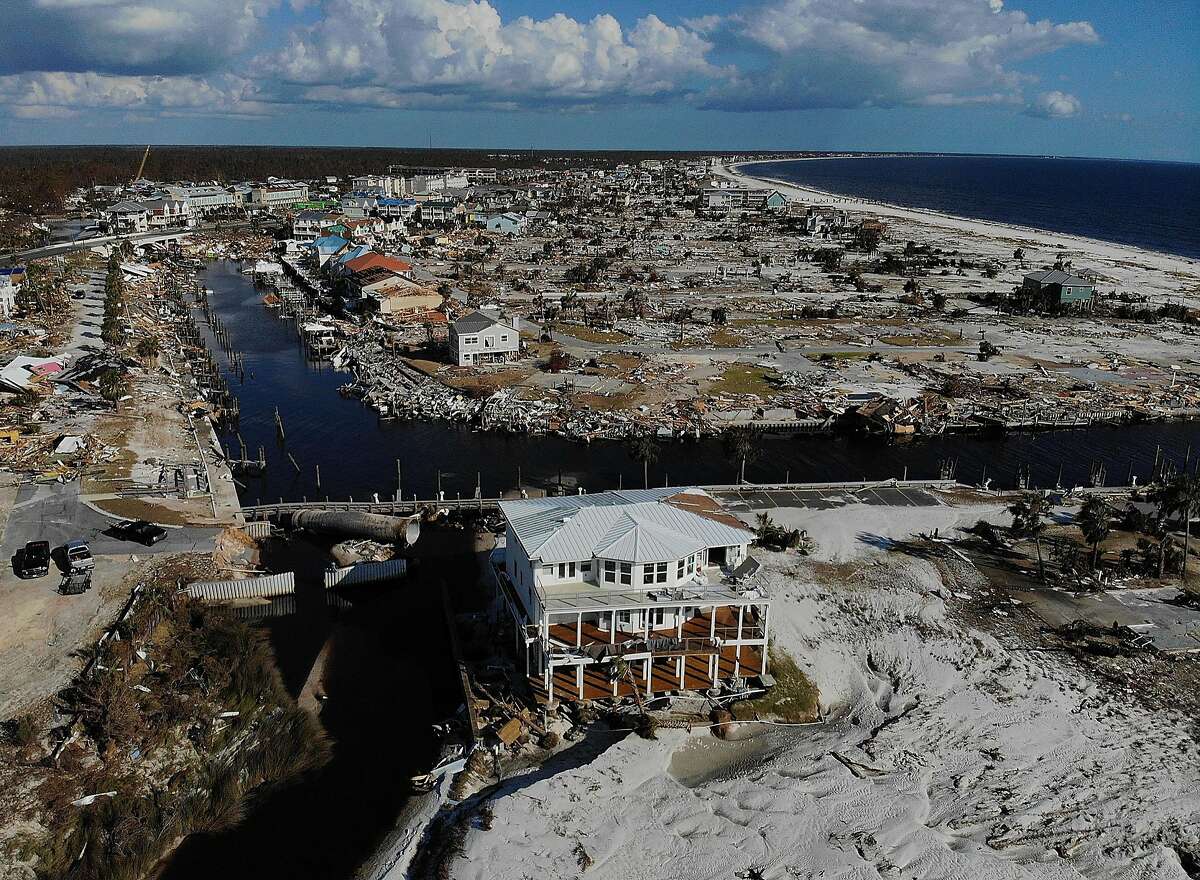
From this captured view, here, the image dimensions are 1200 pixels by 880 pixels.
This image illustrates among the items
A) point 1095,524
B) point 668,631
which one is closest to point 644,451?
point 668,631

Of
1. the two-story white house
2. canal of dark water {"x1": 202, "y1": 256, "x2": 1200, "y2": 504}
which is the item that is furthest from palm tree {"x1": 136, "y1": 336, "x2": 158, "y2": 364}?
the two-story white house

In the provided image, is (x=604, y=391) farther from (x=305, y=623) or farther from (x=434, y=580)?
(x=305, y=623)

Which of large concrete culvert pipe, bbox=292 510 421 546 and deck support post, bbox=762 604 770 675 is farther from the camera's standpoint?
large concrete culvert pipe, bbox=292 510 421 546

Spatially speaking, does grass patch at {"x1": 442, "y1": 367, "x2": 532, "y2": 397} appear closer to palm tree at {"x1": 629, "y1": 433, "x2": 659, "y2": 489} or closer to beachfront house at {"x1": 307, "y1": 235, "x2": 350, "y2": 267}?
palm tree at {"x1": 629, "y1": 433, "x2": 659, "y2": 489}

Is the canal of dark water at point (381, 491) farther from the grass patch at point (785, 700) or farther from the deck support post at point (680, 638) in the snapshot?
the grass patch at point (785, 700)

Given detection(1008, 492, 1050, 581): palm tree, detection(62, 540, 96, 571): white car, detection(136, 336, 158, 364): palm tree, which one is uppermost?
detection(136, 336, 158, 364): palm tree

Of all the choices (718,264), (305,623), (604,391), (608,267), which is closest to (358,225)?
(608,267)

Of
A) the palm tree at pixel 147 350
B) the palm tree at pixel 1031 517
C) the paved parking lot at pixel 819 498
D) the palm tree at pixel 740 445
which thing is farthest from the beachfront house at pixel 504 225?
the palm tree at pixel 1031 517
